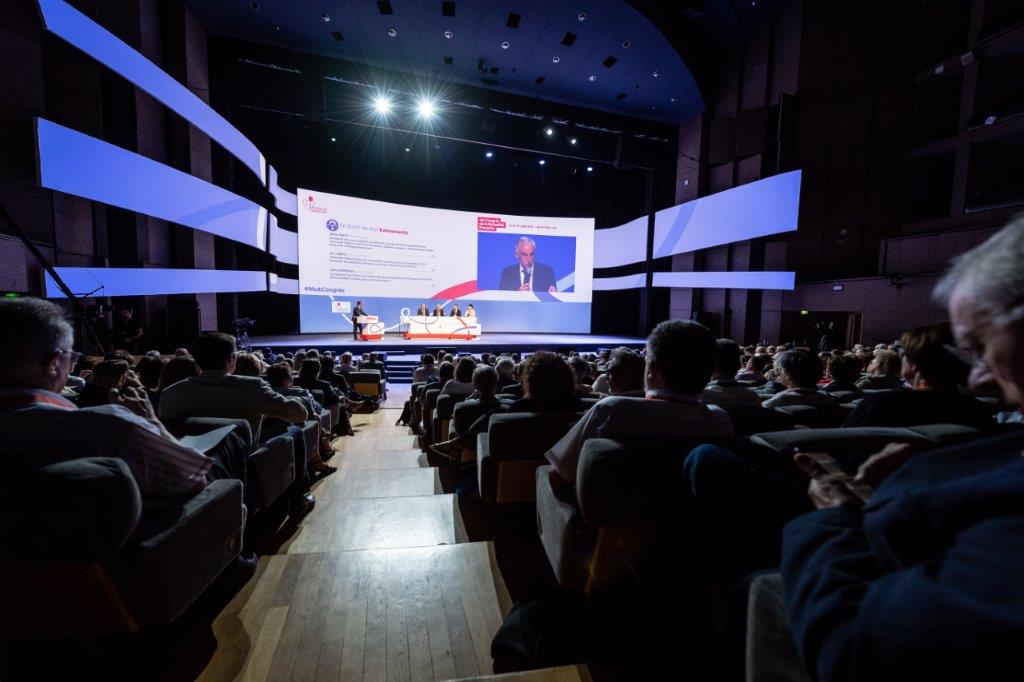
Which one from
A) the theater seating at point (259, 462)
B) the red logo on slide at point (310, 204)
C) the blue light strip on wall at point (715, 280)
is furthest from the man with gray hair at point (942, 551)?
the red logo on slide at point (310, 204)

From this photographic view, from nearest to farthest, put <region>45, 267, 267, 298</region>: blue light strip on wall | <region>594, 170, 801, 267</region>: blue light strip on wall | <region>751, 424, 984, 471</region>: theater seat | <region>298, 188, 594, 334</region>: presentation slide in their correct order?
1. <region>751, 424, 984, 471</region>: theater seat
2. <region>45, 267, 267, 298</region>: blue light strip on wall
3. <region>594, 170, 801, 267</region>: blue light strip on wall
4. <region>298, 188, 594, 334</region>: presentation slide

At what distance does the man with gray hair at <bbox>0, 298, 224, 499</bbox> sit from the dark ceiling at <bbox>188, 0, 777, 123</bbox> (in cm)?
901

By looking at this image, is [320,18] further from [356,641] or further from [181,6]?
[356,641]

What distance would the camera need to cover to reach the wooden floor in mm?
1337

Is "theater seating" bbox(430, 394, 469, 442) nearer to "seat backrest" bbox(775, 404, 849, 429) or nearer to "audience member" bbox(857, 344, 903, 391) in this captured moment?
"seat backrest" bbox(775, 404, 849, 429)

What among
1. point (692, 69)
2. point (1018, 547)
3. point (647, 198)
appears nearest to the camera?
point (1018, 547)

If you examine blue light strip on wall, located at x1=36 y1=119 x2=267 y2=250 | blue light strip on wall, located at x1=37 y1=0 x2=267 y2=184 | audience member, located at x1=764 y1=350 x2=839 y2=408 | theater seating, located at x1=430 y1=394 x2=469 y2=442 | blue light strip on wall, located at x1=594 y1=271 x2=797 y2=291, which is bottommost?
theater seating, located at x1=430 y1=394 x2=469 y2=442

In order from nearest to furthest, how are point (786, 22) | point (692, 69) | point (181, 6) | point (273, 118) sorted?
point (181, 6)
point (786, 22)
point (692, 69)
point (273, 118)

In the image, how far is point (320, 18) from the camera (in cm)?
801

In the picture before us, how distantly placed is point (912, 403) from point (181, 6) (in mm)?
11621

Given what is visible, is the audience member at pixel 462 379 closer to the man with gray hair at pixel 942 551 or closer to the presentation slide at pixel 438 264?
the man with gray hair at pixel 942 551

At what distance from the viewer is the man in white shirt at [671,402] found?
131 cm

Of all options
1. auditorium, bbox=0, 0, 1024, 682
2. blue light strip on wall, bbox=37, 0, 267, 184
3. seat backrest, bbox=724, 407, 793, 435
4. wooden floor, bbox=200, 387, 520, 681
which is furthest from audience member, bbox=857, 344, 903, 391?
blue light strip on wall, bbox=37, 0, 267, 184

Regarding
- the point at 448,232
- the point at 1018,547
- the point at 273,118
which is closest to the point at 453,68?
the point at 448,232
